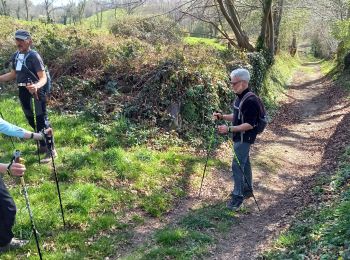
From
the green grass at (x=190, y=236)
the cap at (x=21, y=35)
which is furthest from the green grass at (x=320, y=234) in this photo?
the cap at (x=21, y=35)

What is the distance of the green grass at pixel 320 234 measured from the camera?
17.2ft

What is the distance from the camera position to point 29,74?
834 centimetres

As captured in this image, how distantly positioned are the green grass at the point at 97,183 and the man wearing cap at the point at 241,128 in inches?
59.4

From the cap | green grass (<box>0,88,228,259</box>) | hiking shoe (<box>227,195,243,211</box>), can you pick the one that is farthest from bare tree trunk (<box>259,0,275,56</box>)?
the cap

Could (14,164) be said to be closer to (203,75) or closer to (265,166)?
(265,166)

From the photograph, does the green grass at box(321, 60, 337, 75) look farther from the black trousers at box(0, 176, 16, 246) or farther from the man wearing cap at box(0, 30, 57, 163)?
the black trousers at box(0, 176, 16, 246)

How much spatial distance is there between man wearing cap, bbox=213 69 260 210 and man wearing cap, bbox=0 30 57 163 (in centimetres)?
396

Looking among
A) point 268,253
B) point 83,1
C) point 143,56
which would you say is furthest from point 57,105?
point 83,1

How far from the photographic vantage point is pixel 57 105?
40.8 ft

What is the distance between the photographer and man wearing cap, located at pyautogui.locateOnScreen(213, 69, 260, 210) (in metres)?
7.34

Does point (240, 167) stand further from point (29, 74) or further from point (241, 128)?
point (29, 74)

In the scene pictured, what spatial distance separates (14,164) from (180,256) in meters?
3.04

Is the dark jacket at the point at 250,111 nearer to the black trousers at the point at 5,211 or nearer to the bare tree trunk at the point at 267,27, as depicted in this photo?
the black trousers at the point at 5,211

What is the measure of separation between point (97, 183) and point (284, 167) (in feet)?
20.1
